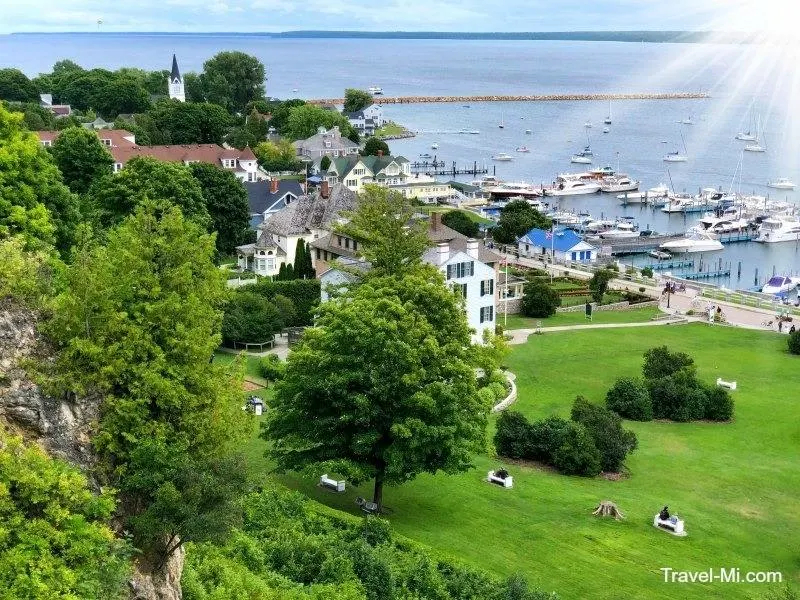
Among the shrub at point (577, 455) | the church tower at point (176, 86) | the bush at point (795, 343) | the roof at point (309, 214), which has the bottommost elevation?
the bush at point (795, 343)

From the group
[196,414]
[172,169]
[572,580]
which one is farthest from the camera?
[172,169]

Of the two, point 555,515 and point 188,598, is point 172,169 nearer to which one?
point 555,515

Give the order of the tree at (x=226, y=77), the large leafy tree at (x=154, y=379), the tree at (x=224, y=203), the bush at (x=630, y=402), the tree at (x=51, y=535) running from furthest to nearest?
the tree at (x=226, y=77) < the tree at (x=224, y=203) < the bush at (x=630, y=402) < the large leafy tree at (x=154, y=379) < the tree at (x=51, y=535)

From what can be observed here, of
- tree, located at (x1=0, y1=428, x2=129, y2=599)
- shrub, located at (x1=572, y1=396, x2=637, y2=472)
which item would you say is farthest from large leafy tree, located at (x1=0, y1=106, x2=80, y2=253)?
shrub, located at (x1=572, y1=396, x2=637, y2=472)

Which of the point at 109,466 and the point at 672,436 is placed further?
the point at 672,436

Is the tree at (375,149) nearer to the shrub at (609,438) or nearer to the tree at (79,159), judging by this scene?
the tree at (79,159)

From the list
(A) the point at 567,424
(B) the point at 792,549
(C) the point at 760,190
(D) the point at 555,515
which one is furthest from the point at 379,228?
(C) the point at 760,190

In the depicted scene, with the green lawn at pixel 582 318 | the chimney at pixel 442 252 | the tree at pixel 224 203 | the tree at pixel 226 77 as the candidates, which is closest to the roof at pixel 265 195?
the tree at pixel 224 203
